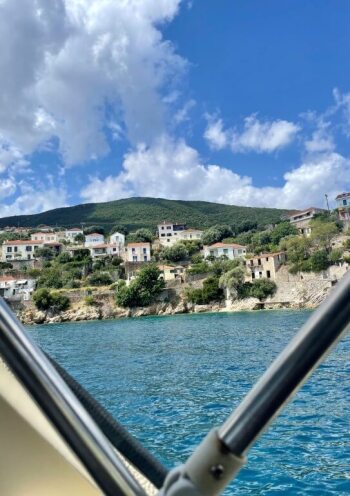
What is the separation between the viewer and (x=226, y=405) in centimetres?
887

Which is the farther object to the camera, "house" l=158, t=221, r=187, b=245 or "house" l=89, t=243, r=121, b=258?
"house" l=158, t=221, r=187, b=245

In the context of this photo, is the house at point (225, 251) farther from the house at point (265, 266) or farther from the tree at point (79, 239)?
the tree at point (79, 239)

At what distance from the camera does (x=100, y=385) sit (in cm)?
1194

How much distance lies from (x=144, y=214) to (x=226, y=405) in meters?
107

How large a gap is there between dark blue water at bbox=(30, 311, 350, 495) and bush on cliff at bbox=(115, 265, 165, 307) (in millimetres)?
29138

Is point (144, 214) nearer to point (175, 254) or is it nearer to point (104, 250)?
point (104, 250)

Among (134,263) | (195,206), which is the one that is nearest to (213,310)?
(134,263)

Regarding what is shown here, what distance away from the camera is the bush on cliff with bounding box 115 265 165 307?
48688 mm

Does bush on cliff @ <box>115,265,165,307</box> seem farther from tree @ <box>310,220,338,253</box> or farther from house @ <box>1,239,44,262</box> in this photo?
house @ <box>1,239,44,262</box>

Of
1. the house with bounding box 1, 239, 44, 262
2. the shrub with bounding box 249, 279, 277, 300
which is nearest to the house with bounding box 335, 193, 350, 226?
the shrub with bounding box 249, 279, 277, 300

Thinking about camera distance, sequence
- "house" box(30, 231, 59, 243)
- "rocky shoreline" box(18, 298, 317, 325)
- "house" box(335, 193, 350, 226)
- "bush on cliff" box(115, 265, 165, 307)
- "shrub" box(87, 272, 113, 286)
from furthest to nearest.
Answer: "house" box(30, 231, 59, 243) < "house" box(335, 193, 350, 226) < "shrub" box(87, 272, 113, 286) < "bush on cliff" box(115, 265, 165, 307) < "rocky shoreline" box(18, 298, 317, 325)

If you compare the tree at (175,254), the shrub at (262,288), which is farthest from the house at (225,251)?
the shrub at (262,288)

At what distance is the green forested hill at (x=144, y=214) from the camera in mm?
106062

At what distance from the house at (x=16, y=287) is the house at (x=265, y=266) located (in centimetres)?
2835
